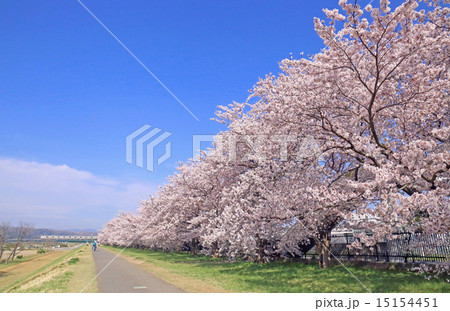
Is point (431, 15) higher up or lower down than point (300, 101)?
higher up

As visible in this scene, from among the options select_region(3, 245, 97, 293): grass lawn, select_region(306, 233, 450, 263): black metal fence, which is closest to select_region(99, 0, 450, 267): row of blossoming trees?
select_region(306, 233, 450, 263): black metal fence

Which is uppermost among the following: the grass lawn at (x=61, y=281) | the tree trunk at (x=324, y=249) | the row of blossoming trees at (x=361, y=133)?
the row of blossoming trees at (x=361, y=133)

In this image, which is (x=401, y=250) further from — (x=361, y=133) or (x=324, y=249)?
(x=361, y=133)

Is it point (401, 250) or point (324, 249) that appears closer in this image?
point (401, 250)

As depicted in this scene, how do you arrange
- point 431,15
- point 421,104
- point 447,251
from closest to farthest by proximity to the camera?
point 421,104 → point 431,15 → point 447,251

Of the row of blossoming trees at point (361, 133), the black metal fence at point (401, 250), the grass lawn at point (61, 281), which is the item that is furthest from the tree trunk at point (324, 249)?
the grass lawn at point (61, 281)

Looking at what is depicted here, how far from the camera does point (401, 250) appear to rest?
48.8 feet

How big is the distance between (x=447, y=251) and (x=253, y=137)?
9703 mm

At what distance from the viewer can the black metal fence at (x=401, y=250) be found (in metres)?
12.8

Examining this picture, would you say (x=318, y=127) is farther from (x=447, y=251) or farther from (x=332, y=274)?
(x=447, y=251)

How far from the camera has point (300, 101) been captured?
33.4 feet

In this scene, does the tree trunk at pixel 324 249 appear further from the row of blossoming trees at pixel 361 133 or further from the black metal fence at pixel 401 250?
the black metal fence at pixel 401 250

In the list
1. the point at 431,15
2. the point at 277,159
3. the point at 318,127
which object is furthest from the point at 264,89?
the point at 431,15

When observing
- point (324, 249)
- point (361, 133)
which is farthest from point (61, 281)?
point (361, 133)
